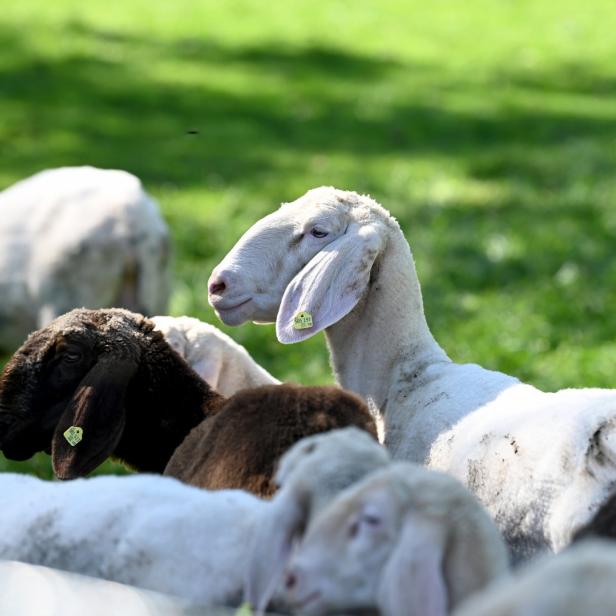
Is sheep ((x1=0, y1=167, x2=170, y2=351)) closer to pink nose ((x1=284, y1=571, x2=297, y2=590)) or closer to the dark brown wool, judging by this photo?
the dark brown wool

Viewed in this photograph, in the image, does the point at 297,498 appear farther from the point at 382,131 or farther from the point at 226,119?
the point at 226,119

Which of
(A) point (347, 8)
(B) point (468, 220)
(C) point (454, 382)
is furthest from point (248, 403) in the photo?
(A) point (347, 8)

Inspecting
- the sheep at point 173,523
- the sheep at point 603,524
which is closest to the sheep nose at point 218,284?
the sheep at point 173,523

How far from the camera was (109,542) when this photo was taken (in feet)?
11.4

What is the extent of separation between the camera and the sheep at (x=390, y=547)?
9.45ft

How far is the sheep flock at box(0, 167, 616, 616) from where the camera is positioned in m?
2.92

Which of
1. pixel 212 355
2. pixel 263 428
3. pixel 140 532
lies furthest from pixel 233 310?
pixel 140 532

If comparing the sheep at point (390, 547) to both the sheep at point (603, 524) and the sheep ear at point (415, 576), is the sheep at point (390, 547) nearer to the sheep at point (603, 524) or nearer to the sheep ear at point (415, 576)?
the sheep ear at point (415, 576)

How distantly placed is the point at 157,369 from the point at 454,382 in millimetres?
1003

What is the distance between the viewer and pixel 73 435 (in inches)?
183

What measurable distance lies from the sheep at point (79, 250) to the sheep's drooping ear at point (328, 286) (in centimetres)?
354

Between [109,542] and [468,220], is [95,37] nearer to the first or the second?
[468,220]

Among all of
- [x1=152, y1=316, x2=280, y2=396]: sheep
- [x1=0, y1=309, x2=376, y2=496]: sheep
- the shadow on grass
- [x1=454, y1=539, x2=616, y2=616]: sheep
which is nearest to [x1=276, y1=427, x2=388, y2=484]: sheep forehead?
[x1=454, y1=539, x2=616, y2=616]: sheep

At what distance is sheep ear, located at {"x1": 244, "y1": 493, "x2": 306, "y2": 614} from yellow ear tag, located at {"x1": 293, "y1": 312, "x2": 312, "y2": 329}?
1864 mm
